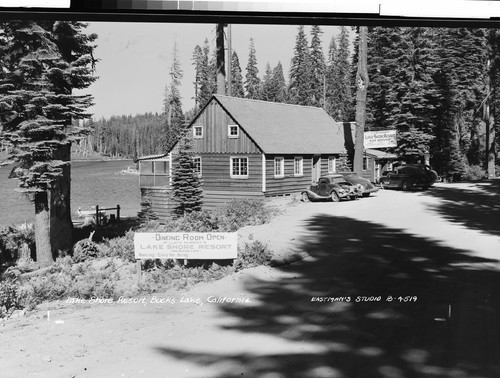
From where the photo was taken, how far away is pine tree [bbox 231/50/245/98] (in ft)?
12.6

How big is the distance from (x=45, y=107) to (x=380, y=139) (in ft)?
10.5

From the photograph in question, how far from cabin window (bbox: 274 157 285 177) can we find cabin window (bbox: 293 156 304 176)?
11 cm

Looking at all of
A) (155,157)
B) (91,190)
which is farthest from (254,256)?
(91,190)

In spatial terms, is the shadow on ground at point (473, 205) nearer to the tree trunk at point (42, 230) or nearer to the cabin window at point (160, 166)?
the cabin window at point (160, 166)

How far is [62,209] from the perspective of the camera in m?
4.02

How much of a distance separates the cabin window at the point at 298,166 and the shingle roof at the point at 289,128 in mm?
87

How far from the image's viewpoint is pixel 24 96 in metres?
3.75

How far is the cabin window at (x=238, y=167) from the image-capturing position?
4082 millimetres

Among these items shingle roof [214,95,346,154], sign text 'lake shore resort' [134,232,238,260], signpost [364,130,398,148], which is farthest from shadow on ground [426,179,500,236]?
sign text 'lake shore resort' [134,232,238,260]

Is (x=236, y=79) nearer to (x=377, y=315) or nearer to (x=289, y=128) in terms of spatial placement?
(x=289, y=128)

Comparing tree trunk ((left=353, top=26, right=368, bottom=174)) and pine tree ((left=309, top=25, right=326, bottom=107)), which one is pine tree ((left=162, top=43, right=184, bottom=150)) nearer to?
pine tree ((left=309, top=25, right=326, bottom=107))

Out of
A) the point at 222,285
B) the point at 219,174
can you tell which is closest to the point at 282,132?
the point at 219,174

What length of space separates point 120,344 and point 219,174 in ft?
5.61

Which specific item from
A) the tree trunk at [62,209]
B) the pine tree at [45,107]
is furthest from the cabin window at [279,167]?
the tree trunk at [62,209]
